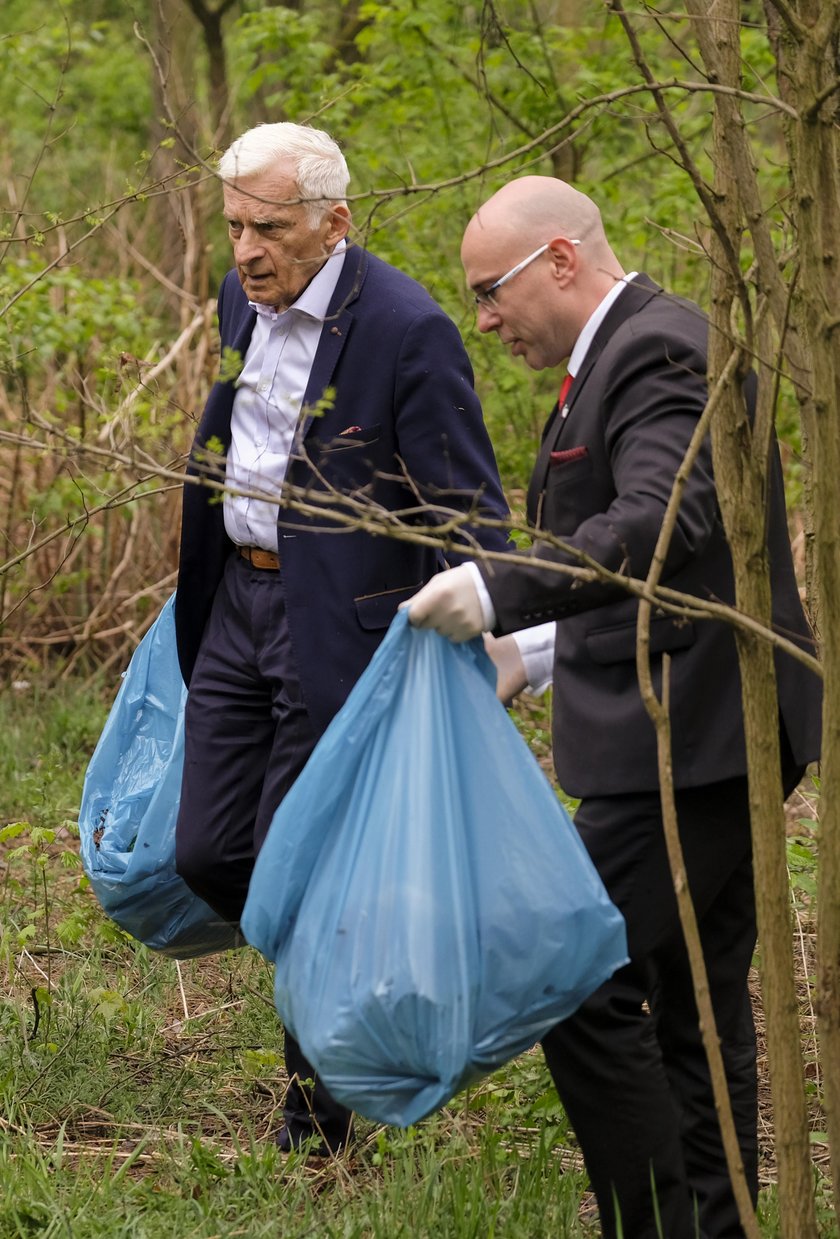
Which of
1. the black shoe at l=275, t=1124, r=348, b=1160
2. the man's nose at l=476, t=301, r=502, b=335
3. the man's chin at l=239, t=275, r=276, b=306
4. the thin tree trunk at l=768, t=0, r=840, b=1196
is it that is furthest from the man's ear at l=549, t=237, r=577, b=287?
the black shoe at l=275, t=1124, r=348, b=1160

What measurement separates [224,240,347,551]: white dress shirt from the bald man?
1.99ft

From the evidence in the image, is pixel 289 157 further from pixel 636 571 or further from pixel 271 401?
pixel 636 571

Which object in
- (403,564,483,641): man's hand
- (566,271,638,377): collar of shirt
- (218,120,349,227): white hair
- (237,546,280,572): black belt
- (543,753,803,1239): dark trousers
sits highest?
(218,120,349,227): white hair

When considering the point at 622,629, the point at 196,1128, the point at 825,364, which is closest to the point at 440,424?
the point at 622,629

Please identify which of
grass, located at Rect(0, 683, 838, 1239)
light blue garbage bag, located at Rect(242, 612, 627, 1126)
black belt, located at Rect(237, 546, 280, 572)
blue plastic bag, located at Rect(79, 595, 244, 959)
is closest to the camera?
light blue garbage bag, located at Rect(242, 612, 627, 1126)

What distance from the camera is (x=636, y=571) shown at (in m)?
2.33

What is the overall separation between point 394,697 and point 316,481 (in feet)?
2.64

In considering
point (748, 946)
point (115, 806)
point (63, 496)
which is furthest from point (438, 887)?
point (63, 496)

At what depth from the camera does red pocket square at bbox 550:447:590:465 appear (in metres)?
A: 2.55

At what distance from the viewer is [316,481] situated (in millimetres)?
3098

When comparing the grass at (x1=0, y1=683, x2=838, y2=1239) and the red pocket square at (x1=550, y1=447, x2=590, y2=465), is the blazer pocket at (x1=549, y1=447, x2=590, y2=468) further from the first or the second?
the grass at (x1=0, y1=683, x2=838, y2=1239)

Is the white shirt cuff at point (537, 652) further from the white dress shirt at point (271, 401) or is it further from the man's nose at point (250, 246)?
the man's nose at point (250, 246)

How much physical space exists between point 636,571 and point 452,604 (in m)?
0.27

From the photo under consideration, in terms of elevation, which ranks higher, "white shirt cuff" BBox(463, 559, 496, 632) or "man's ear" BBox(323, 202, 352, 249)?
"man's ear" BBox(323, 202, 352, 249)
